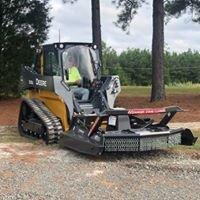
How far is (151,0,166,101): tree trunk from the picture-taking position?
68.2ft

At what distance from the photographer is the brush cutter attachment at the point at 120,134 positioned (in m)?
10.2

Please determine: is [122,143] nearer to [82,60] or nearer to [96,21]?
[82,60]

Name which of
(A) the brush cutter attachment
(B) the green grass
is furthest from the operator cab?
(B) the green grass

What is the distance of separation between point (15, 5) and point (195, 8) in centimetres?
695

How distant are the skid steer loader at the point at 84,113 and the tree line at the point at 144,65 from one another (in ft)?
126

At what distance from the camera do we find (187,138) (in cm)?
1126

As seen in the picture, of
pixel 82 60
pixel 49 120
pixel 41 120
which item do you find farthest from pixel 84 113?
pixel 82 60

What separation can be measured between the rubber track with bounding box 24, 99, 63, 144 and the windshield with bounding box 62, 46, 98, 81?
104cm

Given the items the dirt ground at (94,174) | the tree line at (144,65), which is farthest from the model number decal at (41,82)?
the tree line at (144,65)

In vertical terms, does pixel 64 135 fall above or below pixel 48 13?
below

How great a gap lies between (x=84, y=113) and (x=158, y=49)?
947 cm

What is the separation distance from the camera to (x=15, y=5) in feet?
75.4

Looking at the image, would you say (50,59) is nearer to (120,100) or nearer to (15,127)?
(15,127)

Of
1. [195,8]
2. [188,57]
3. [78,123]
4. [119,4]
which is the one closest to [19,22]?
[119,4]
